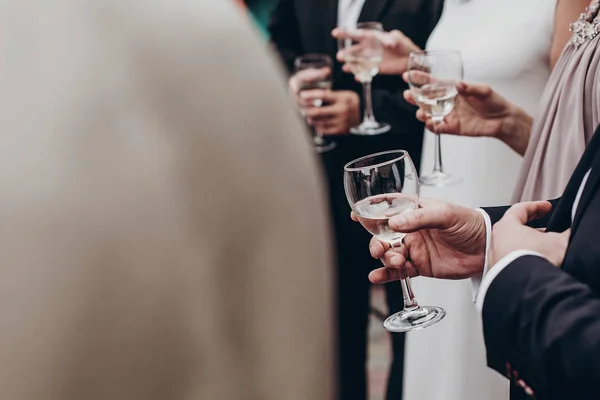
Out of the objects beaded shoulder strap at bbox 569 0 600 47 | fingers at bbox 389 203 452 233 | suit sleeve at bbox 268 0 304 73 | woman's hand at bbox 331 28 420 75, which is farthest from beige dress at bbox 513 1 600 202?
suit sleeve at bbox 268 0 304 73

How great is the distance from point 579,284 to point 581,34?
15.7 inches

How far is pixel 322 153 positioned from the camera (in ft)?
5.42

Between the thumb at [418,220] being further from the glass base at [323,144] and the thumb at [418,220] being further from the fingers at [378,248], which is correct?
the glass base at [323,144]

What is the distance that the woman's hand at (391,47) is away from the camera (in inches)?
55.2

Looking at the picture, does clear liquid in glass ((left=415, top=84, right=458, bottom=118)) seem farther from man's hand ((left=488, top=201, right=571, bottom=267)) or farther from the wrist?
man's hand ((left=488, top=201, right=571, bottom=267))

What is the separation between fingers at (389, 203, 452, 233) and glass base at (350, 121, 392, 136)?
755 mm

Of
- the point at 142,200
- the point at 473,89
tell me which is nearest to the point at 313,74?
the point at 473,89

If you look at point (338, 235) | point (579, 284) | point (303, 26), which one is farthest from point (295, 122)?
point (303, 26)

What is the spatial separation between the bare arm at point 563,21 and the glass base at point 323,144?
62 cm

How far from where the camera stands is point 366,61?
1423 mm

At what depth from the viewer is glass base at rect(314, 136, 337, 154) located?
1614 millimetres

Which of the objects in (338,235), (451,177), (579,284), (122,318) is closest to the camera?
(122,318)

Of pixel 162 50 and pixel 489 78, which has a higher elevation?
pixel 162 50

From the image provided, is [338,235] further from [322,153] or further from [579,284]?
[579,284]
